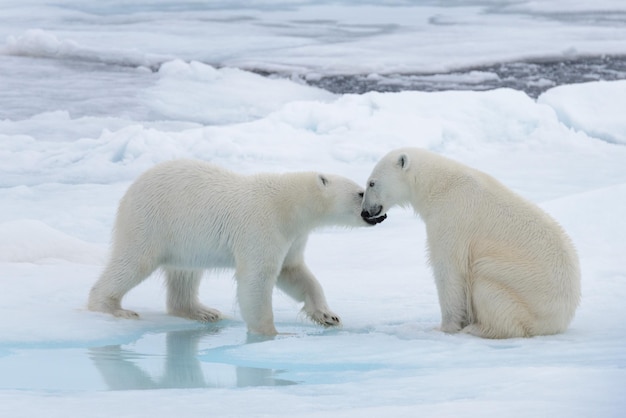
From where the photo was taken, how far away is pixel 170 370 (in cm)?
402

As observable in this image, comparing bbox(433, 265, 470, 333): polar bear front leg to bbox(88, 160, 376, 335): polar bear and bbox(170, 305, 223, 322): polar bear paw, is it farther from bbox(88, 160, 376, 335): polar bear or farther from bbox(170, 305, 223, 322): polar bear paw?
bbox(170, 305, 223, 322): polar bear paw

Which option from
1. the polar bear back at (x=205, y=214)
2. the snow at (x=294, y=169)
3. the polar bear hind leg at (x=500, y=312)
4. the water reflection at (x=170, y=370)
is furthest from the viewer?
the polar bear back at (x=205, y=214)

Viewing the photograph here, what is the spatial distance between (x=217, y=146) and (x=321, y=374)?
7.06 meters

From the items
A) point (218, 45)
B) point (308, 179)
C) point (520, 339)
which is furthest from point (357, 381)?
point (218, 45)

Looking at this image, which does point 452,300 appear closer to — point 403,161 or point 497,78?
point 403,161

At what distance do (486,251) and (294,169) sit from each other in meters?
5.98

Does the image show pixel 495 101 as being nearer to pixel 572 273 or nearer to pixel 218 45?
pixel 218 45

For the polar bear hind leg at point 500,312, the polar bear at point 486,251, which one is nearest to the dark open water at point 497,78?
the polar bear at point 486,251

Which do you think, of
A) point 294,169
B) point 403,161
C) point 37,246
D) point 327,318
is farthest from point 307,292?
point 294,169

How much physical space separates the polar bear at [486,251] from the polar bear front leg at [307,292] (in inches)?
27.5

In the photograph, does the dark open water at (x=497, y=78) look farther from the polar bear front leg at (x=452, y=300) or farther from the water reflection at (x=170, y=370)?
the water reflection at (x=170, y=370)

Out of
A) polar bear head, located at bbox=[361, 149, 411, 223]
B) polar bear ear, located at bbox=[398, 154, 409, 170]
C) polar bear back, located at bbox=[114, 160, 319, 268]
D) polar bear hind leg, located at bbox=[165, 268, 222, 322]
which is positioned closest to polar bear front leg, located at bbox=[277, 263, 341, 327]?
polar bear back, located at bbox=[114, 160, 319, 268]

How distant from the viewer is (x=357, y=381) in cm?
359

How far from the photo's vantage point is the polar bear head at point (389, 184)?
474 cm
